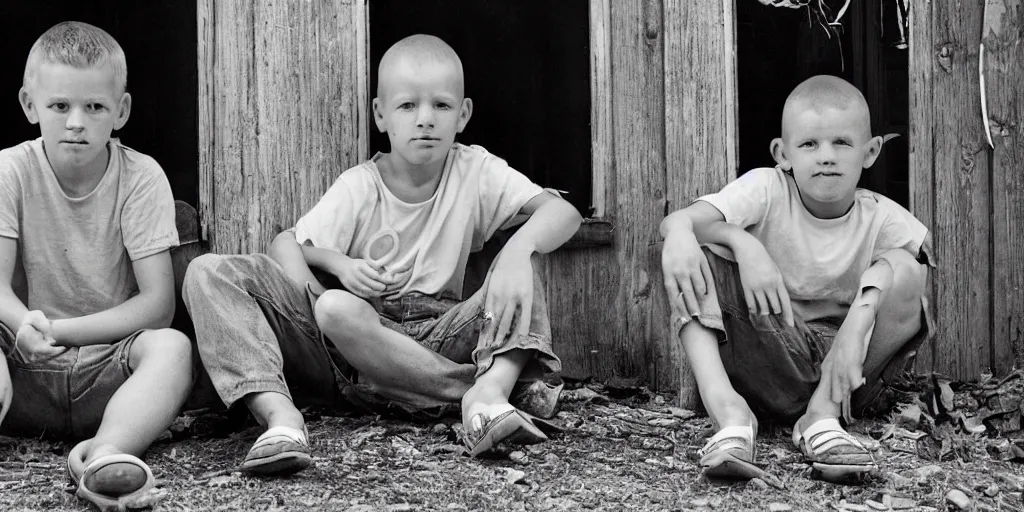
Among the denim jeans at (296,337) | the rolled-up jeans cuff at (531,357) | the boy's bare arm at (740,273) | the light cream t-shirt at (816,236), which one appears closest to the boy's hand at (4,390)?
the denim jeans at (296,337)

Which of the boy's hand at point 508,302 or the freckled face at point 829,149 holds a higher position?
the freckled face at point 829,149

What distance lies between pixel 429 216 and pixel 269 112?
0.76 meters

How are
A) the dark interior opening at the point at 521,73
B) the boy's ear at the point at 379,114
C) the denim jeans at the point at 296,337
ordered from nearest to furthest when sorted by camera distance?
the denim jeans at the point at 296,337
the boy's ear at the point at 379,114
the dark interior opening at the point at 521,73

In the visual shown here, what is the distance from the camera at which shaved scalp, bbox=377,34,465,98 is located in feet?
12.2

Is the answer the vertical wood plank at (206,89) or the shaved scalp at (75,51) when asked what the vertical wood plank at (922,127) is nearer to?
the vertical wood plank at (206,89)

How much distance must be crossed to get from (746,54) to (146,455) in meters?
2.99

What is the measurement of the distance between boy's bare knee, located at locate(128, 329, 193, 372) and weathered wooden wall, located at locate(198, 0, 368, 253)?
0.84 metres

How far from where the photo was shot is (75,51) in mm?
3428

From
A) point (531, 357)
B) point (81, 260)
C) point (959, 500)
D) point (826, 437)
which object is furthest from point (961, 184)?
point (81, 260)

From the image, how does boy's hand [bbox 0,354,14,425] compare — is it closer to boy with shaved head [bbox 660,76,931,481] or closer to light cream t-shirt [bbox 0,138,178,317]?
light cream t-shirt [bbox 0,138,178,317]

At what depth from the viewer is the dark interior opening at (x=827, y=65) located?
4.43 m

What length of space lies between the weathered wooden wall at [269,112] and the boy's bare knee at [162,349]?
84 centimetres

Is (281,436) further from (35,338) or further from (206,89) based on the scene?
(206,89)

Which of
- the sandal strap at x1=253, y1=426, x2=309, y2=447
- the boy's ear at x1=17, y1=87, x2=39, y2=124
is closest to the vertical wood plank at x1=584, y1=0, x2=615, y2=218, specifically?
the sandal strap at x1=253, y1=426, x2=309, y2=447
